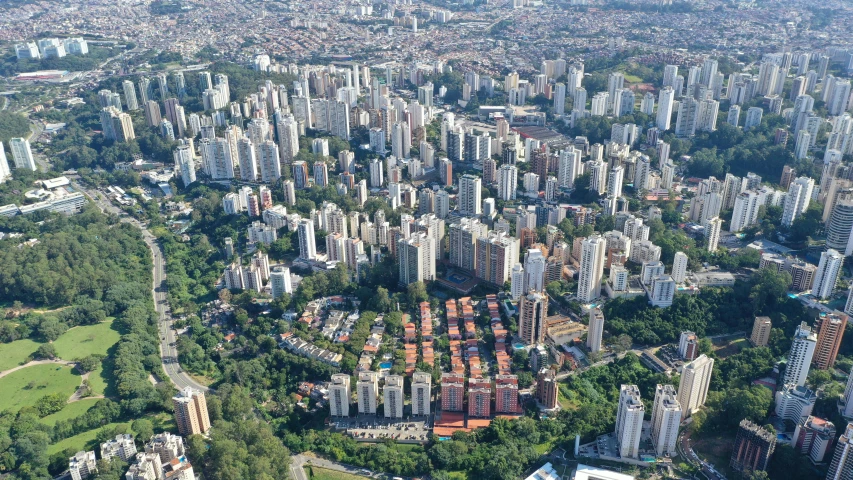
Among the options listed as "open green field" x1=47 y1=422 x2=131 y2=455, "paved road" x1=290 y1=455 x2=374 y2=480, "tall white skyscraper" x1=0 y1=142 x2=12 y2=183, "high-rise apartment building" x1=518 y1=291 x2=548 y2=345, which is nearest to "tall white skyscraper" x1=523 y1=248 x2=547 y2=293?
"high-rise apartment building" x1=518 y1=291 x2=548 y2=345

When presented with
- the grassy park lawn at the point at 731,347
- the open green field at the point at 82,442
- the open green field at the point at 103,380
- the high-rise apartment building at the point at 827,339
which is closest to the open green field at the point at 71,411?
the open green field at the point at 103,380

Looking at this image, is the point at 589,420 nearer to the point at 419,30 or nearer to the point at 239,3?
the point at 419,30

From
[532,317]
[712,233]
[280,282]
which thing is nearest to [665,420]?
[532,317]

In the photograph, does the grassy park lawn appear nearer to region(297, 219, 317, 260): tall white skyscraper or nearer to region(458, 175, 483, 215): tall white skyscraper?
region(458, 175, 483, 215): tall white skyscraper

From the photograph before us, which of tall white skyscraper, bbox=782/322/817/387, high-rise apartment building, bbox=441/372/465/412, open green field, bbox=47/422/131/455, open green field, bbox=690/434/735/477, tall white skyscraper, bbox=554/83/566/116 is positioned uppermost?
tall white skyscraper, bbox=554/83/566/116

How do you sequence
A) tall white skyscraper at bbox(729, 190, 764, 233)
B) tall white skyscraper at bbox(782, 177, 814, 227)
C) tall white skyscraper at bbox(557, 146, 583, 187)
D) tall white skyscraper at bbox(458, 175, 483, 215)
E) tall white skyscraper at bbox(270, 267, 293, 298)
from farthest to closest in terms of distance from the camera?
tall white skyscraper at bbox(557, 146, 583, 187) < tall white skyscraper at bbox(458, 175, 483, 215) < tall white skyscraper at bbox(729, 190, 764, 233) < tall white skyscraper at bbox(782, 177, 814, 227) < tall white skyscraper at bbox(270, 267, 293, 298)

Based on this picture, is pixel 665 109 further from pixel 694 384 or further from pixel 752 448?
pixel 752 448

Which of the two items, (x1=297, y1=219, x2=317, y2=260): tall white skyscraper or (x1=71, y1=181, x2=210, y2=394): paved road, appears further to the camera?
(x1=297, y1=219, x2=317, y2=260): tall white skyscraper

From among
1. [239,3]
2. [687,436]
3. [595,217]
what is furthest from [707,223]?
[239,3]
